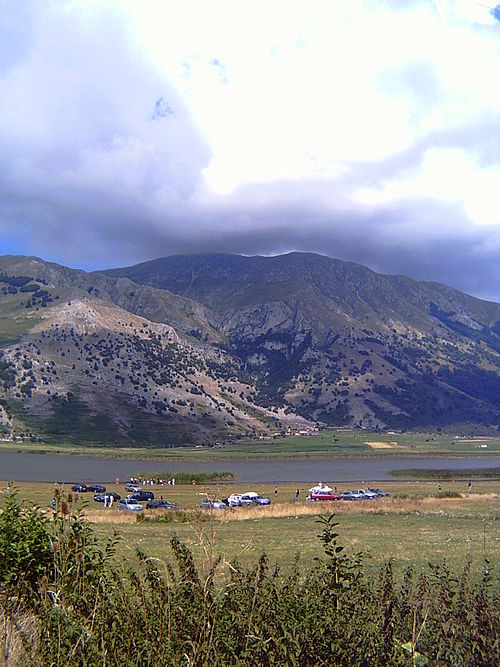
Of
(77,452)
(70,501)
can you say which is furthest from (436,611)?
(77,452)

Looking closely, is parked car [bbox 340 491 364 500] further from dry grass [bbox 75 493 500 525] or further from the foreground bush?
the foreground bush

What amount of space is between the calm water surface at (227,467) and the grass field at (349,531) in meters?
34.2

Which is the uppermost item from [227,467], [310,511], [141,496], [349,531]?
[349,531]

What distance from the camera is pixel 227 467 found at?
360ft

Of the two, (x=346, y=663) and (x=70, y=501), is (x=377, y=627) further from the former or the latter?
(x=70, y=501)

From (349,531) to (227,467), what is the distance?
84.2 m

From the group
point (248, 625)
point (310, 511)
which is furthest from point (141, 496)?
point (248, 625)

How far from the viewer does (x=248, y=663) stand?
13.5 feet

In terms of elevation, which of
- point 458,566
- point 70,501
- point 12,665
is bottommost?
point 458,566

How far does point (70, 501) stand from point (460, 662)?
11.8 feet

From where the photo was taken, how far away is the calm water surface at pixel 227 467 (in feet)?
281

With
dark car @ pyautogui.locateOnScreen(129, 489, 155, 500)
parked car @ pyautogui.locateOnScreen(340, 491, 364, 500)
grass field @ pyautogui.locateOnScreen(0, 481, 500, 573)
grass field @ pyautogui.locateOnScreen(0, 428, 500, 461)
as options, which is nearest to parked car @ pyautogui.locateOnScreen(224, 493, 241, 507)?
dark car @ pyautogui.locateOnScreen(129, 489, 155, 500)

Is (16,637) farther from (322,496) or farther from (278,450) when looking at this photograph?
(278,450)

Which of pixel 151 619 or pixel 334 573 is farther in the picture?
pixel 334 573
